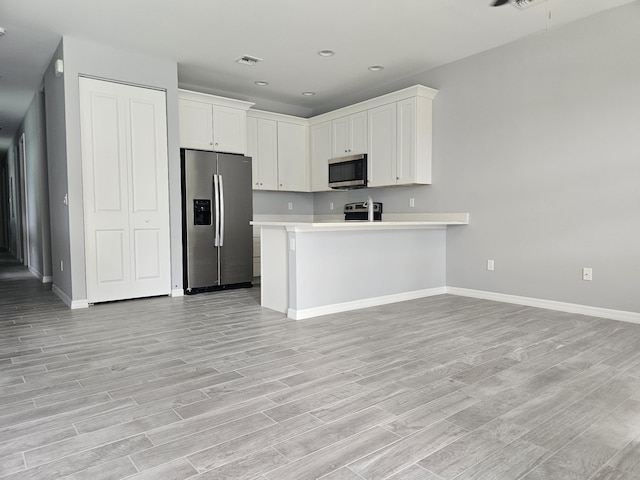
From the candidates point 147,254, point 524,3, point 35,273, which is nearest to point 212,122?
point 147,254

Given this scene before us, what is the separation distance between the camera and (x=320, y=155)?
258 inches

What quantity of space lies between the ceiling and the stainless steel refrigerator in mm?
1176

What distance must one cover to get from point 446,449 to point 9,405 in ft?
6.73

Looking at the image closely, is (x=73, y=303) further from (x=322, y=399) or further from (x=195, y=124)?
(x=322, y=399)

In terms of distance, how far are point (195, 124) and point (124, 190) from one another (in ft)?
4.20

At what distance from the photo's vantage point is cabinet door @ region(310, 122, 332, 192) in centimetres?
641

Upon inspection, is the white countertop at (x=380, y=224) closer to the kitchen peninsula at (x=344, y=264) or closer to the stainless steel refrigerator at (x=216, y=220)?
the kitchen peninsula at (x=344, y=264)

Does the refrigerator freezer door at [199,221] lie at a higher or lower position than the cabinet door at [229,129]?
lower

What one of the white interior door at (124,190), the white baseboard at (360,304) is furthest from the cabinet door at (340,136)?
the white interior door at (124,190)

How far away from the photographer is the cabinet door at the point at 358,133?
5.71 metres

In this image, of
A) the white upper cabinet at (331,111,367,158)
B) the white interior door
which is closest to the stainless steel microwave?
the white upper cabinet at (331,111,367,158)

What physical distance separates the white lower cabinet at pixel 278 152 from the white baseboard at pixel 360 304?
9.11 ft

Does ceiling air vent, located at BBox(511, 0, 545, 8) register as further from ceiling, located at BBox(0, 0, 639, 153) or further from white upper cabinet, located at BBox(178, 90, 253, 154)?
white upper cabinet, located at BBox(178, 90, 253, 154)

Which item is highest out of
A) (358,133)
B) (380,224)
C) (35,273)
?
(358,133)
